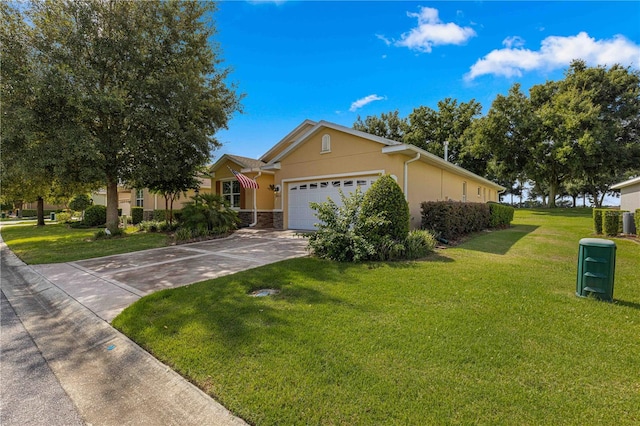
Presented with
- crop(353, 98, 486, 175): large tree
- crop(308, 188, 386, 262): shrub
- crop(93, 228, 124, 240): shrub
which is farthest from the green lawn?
crop(353, 98, 486, 175): large tree

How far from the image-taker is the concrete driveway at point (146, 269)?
5.06m

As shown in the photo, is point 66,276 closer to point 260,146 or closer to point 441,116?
point 260,146

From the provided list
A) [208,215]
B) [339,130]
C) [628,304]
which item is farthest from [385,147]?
[208,215]

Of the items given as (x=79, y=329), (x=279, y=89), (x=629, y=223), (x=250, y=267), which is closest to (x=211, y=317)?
(x=79, y=329)

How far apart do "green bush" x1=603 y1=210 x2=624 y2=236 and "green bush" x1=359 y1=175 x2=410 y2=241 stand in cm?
1077

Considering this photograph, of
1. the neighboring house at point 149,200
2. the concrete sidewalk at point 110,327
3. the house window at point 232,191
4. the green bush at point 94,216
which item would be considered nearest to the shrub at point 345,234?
the concrete sidewalk at point 110,327

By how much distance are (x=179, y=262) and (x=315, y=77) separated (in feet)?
36.8

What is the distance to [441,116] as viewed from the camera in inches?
1302

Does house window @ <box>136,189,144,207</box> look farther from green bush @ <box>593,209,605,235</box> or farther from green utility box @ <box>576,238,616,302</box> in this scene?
green bush @ <box>593,209,605,235</box>

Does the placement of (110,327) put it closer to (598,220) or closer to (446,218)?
(446,218)

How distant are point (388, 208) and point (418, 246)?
1251 millimetres

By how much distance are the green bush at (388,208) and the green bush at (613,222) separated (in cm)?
1077

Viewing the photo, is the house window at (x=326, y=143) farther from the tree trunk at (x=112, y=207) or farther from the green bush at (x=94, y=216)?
the green bush at (x=94, y=216)

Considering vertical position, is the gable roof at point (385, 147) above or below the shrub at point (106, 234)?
above
